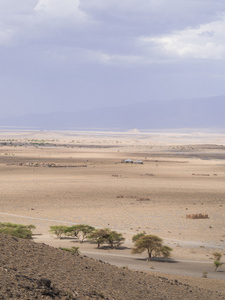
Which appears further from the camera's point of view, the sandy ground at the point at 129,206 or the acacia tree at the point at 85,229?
the acacia tree at the point at 85,229

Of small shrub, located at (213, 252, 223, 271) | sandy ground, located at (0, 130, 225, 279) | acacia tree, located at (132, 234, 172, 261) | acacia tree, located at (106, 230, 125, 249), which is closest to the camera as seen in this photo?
small shrub, located at (213, 252, 223, 271)

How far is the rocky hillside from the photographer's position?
8.66 meters

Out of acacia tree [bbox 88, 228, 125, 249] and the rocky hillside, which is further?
acacia tree [bbox 88, 228, 125, 249]

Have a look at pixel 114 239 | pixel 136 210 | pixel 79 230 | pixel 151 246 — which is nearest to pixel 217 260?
pixel 151 246

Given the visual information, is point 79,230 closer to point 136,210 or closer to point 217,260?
point 217,260

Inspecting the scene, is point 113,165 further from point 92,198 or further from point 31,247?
point 31,247

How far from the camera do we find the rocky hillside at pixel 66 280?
8664mm

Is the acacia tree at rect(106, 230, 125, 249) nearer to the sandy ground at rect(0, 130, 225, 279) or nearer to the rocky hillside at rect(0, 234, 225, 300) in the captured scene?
the sandy ground at rect(0, 130, 225, 279)

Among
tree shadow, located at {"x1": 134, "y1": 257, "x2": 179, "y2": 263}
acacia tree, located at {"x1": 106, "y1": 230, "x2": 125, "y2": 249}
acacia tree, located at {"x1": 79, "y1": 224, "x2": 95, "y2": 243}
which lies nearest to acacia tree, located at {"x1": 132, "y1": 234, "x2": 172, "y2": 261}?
tree shadow, located at {"x1": 134, "y1": 257, "x2": 179, "y2": 263}

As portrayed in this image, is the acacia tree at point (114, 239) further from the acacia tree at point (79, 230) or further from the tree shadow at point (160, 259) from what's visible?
the tree shadow at point (160, 259)

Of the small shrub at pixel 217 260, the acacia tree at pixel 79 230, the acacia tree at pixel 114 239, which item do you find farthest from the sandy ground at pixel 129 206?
the acacia tree at pixel 79 230

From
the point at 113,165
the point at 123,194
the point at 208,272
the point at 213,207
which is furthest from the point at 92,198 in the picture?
the point at 113,165

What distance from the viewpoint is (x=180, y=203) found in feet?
110

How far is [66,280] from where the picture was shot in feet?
32.7
